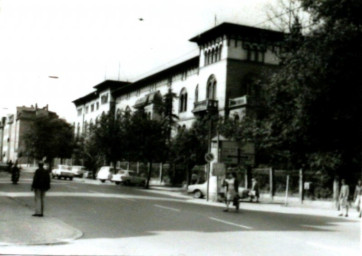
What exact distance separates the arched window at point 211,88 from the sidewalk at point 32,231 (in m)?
39.1

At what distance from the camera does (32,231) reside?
459 inches

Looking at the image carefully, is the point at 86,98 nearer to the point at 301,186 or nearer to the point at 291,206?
the point at 301,186

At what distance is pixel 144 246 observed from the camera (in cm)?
1025

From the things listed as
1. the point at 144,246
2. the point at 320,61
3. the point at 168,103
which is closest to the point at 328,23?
the point at 320,61

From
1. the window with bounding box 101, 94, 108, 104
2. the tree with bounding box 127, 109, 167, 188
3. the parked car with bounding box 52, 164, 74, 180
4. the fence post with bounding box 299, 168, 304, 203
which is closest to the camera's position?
the fence post with bounding box 299, 168, 304, 203

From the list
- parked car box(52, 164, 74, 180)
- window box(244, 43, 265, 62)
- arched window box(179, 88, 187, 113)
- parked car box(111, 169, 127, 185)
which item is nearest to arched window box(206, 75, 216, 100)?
window box(244, 43, 265, 62)

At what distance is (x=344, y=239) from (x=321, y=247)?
7.22ft

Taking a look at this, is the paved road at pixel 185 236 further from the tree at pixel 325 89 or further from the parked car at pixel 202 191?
the parked car at pixel 202 191

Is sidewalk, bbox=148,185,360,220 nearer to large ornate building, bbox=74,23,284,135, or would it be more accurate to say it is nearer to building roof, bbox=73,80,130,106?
large ornate building, bbox=74,23,284,135

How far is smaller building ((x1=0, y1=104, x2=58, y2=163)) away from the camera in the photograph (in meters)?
116

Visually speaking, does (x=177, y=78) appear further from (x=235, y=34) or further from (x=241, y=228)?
(x=241, y=228)

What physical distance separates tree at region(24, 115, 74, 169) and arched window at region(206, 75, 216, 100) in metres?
37.8

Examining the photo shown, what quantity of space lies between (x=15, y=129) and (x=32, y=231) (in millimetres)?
118290

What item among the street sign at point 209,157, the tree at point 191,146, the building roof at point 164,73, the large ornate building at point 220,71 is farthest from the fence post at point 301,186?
the building roof at point 164,73
